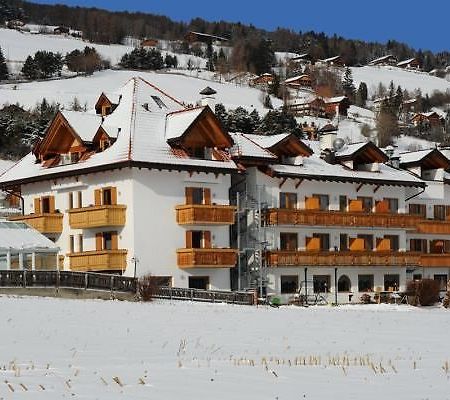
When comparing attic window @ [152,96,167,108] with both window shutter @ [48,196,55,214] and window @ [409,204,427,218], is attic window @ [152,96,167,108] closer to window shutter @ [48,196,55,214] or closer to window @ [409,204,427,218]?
window shutter @ [48,196,55,214]

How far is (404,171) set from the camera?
67.9 metres

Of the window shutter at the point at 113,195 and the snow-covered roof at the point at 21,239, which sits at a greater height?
the window shutter at the point at 113,195

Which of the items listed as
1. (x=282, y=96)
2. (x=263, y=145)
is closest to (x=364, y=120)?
(x=282, y=96)

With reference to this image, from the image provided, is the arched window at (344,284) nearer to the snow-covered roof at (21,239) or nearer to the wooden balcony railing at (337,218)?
the wooden balcony railing at (337,218)

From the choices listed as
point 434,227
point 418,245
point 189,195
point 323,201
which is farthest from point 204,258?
point 434,227

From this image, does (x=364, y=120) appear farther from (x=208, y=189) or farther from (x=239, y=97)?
(x=208, y=189)

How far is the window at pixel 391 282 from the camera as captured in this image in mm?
64750

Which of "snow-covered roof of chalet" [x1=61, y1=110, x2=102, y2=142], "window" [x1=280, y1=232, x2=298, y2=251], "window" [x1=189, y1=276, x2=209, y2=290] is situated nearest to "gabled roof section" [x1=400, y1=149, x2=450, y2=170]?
"window" [x1=280, y1=232, x2=298, y2=251]

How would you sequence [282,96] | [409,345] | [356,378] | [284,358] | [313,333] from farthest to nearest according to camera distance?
[282,96], [313,333], [409,345], [284,358], [356,378]

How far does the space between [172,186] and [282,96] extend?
12130 cm

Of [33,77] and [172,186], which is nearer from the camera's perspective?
[172,186]

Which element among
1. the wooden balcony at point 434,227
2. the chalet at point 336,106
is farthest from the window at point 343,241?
the chalet at point 336,106

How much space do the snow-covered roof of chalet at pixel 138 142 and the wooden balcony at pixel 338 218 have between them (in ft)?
16.0

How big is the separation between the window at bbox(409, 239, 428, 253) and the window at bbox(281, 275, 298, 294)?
13.0m
